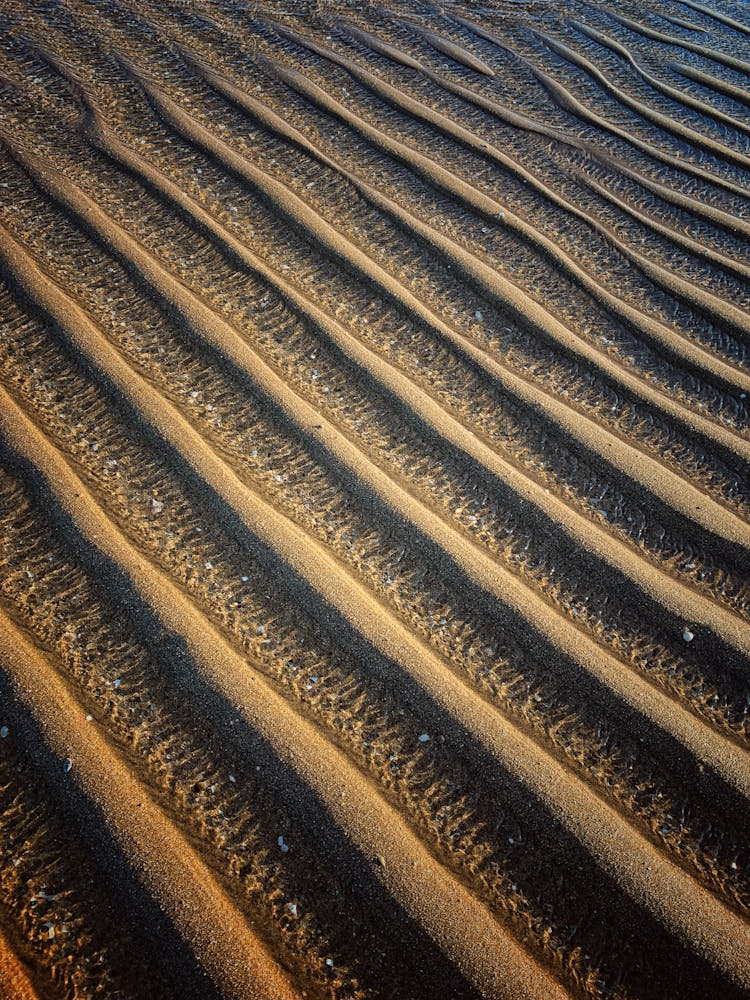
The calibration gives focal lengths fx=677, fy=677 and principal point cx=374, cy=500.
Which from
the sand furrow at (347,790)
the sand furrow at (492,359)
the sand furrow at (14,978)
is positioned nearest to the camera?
the sand furrow at (14,978)

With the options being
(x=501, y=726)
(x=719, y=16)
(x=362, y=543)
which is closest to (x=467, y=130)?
(x=362, y=543)

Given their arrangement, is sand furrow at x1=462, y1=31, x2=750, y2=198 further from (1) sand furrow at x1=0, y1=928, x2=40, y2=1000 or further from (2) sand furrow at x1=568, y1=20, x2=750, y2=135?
(1) sand furrow at x1=0, y1=928, x2=40, y2=1000

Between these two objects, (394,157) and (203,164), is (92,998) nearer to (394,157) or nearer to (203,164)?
(203,164)

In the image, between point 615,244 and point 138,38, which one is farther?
point 138,38

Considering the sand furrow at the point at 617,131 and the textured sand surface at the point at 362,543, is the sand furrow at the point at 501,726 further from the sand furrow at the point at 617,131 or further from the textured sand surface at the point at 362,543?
the sand furrow at the point at 617,131

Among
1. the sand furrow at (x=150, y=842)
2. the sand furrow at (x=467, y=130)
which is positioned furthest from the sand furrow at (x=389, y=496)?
the sand furrow at (x=467, y=130)

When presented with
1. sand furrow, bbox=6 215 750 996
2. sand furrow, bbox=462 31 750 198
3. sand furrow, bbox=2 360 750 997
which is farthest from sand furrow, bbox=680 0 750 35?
sand furrow, bbox=2 360 750 997

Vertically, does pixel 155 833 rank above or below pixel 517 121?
below

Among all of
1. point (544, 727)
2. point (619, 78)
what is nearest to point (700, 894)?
point (544, 727)
